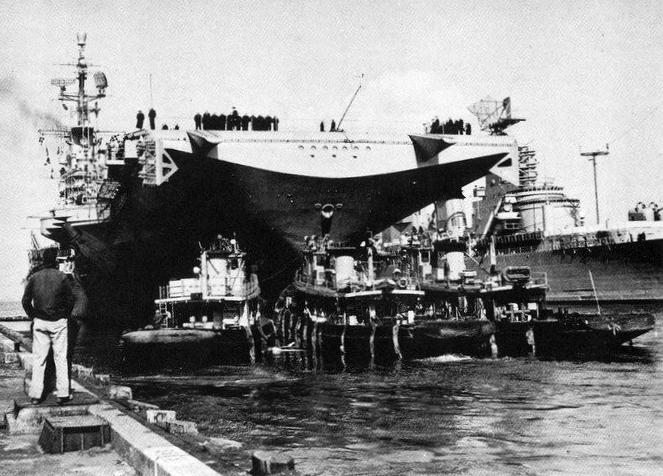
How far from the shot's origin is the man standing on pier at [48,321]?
4875 millimetres

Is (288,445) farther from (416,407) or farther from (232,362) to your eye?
(232,362)

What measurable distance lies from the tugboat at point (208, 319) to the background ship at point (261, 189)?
162 centimetres

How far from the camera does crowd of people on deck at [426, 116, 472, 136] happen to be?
72.5 ft

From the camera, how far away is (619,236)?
30938mm

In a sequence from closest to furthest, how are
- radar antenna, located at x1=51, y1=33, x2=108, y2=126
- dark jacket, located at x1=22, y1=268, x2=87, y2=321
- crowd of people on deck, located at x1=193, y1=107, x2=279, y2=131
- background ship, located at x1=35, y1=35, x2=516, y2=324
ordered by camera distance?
1. dark jacket, located at x1=22, y1=268, x2=87, y2=321
2. background ship, located at x1=35, y1=35, x2=516, y2=324
3. crowd of people on deck, located at x1=193, y1=107, x2=279, y2=131
4. radar antenna, located at x1=51, y1=33, x2=108, y2=126

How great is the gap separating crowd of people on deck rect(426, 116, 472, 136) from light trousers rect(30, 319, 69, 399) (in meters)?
18.3

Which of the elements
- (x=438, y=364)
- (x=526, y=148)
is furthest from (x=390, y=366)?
(x=526, y=148)

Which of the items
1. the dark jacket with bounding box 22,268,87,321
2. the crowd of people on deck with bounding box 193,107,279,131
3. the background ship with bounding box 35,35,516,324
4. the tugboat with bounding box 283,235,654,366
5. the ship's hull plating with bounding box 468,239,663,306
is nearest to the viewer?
the dark jacket with bounding box 22,268,87,321

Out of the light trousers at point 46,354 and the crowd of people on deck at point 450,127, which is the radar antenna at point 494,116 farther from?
the light trousers at point 46,354

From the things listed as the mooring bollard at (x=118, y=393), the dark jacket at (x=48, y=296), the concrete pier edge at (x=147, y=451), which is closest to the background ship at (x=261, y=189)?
the mooring bollard at (x=118, y=393)

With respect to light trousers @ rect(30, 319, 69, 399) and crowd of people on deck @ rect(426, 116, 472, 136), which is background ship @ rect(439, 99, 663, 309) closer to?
crowd of people on deck @ rect(426, 116, 472, 136)

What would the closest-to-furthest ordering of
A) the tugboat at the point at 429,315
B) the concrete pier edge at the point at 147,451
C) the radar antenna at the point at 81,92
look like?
the concrete pier edge at the point at 147,451
the tugboat at the point at 429,315
the radar antenna at the point at 81,92

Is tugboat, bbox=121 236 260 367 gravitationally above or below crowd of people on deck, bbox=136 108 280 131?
below

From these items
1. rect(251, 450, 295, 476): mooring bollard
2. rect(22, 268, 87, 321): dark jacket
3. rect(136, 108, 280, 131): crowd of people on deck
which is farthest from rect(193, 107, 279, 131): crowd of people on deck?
rect(251, 450, 295, 476): mooring bollard
